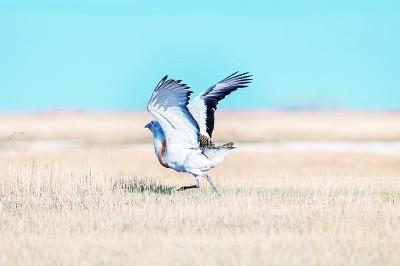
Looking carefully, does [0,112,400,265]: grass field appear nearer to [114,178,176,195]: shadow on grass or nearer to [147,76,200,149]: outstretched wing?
[114,178,176,195]: shadow on grass

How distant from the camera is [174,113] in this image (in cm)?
1141

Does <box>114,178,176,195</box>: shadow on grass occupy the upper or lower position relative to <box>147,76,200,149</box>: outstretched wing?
lower

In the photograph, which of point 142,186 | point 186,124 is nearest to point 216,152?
point 186,124

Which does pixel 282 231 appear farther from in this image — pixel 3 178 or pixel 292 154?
pixel 292 154

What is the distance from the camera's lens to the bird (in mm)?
11156

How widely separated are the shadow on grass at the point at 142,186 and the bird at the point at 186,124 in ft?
2.25

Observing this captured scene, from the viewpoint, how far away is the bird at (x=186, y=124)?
439 inches

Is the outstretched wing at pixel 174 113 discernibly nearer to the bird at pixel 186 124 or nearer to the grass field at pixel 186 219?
the bird at pixel 186 124

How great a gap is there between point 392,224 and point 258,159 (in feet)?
44.8

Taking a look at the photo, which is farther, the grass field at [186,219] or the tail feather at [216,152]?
the tail feather at [216,152]

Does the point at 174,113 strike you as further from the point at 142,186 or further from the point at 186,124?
the point at 142,186

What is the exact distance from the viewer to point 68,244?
27.7 feet

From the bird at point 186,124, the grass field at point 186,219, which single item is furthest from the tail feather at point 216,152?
the grass field at point 186,219

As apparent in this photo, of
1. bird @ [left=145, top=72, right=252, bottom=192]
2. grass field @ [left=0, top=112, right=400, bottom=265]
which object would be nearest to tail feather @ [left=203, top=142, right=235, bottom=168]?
bird @ [left=145, top=72, right=252, bottom=192]
